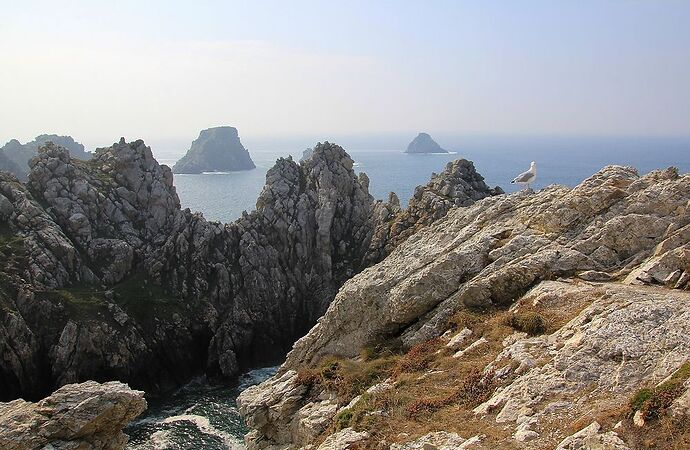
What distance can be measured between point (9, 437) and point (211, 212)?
128 m

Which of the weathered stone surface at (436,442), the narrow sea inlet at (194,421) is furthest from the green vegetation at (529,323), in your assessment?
the narrow sea inlet at (194,421)

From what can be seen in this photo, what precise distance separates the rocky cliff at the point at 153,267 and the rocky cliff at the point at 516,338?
44116 mm

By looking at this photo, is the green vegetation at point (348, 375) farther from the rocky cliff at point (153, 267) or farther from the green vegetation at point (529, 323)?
the rocky cliff at point (153, 267)

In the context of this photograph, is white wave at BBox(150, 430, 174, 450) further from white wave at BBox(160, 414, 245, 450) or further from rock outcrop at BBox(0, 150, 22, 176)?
rock outcrop at BBox(0, 150, 22, 176)

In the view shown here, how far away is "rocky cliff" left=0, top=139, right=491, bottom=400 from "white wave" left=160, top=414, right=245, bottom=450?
11.0 metres

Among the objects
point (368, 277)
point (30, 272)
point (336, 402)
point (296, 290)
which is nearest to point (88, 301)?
point (30, 272)

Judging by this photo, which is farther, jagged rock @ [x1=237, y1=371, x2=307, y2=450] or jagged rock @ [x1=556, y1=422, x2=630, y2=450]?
jagged rock @ [x1=237, y1=371, x2=307, y2=450]

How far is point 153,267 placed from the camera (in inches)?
3228

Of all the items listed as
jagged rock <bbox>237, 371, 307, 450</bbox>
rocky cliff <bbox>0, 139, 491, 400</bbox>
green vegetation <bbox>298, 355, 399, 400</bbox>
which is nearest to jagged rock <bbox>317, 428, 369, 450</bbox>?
green vegetation <bbox>298, 355, 399, 400</bbox>

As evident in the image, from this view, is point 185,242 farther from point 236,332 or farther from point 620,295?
point 620,295

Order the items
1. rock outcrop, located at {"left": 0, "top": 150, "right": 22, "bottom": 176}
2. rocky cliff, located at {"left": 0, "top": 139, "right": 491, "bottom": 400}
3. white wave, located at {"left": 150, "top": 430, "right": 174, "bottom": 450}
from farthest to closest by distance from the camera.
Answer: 1. rock outcrop, located at {"left": 0, "top": 150, "right": 22, "bottom": 176}
2. rocky cliff, located at {"left": 0, "top": 139, "right": 491, "bottom": 400}
3. white wave, located at {"left": 150, "top": 430, "right": 174, "bottom": 450}

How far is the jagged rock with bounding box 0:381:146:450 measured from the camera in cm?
3369

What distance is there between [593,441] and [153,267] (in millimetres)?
76546

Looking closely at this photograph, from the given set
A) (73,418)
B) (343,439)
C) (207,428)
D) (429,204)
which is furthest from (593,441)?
(429,204)
